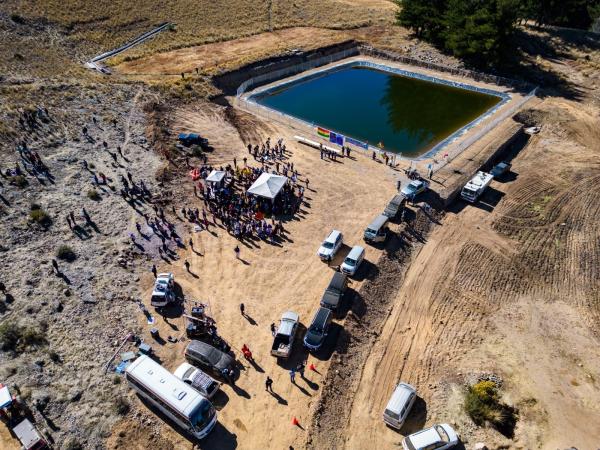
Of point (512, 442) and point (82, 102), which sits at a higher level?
point (82, 102)

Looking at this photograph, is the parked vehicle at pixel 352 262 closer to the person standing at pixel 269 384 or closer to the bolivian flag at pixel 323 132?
the person standing at pixel 269 384

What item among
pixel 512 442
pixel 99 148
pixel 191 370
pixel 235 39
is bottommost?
pixel 512 442

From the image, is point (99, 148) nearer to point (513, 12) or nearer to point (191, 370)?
point (191, 370)

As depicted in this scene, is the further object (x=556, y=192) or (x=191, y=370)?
(x=556, y=192)

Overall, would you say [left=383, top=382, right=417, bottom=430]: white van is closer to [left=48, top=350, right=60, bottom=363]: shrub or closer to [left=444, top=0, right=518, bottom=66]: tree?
[left=48, top=350, right=60, bottom=363]: shrub

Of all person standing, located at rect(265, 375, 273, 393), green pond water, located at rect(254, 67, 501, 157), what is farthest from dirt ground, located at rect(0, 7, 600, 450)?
green pond water, located at rect(254, 67, 501, 157)

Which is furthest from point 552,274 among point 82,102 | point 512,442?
point 82,102

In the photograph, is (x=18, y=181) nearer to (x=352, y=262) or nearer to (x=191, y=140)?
(x=191, y=140)
